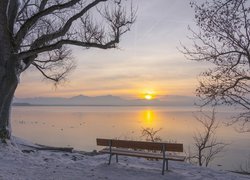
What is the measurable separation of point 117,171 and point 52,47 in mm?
4872

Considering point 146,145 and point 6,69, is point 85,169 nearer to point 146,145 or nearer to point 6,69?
point 146,145

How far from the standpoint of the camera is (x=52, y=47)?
11750 mm

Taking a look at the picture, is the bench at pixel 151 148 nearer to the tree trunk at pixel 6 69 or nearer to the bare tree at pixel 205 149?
the tree trunk at pixel 6 69

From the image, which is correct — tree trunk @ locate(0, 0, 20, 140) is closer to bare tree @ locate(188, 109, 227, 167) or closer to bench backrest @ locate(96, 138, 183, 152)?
bench backrest @ locate(96, 138, 183, 152)

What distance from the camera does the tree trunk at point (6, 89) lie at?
11.5m

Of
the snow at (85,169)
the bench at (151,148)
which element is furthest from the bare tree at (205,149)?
the bench at (151,148)

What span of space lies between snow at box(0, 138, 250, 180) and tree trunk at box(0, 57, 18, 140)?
785mm

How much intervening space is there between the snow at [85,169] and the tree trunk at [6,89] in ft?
2.58

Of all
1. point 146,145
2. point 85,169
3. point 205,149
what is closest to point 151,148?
point 146,145

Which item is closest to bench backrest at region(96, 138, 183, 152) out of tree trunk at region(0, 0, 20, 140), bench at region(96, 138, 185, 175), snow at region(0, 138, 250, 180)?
bench at region(96, 138, 185, 175)

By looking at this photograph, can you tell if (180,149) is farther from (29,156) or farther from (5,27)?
(5,27)

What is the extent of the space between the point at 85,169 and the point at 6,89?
4244 mm

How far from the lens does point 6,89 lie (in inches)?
456

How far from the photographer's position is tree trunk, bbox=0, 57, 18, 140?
11.5m
